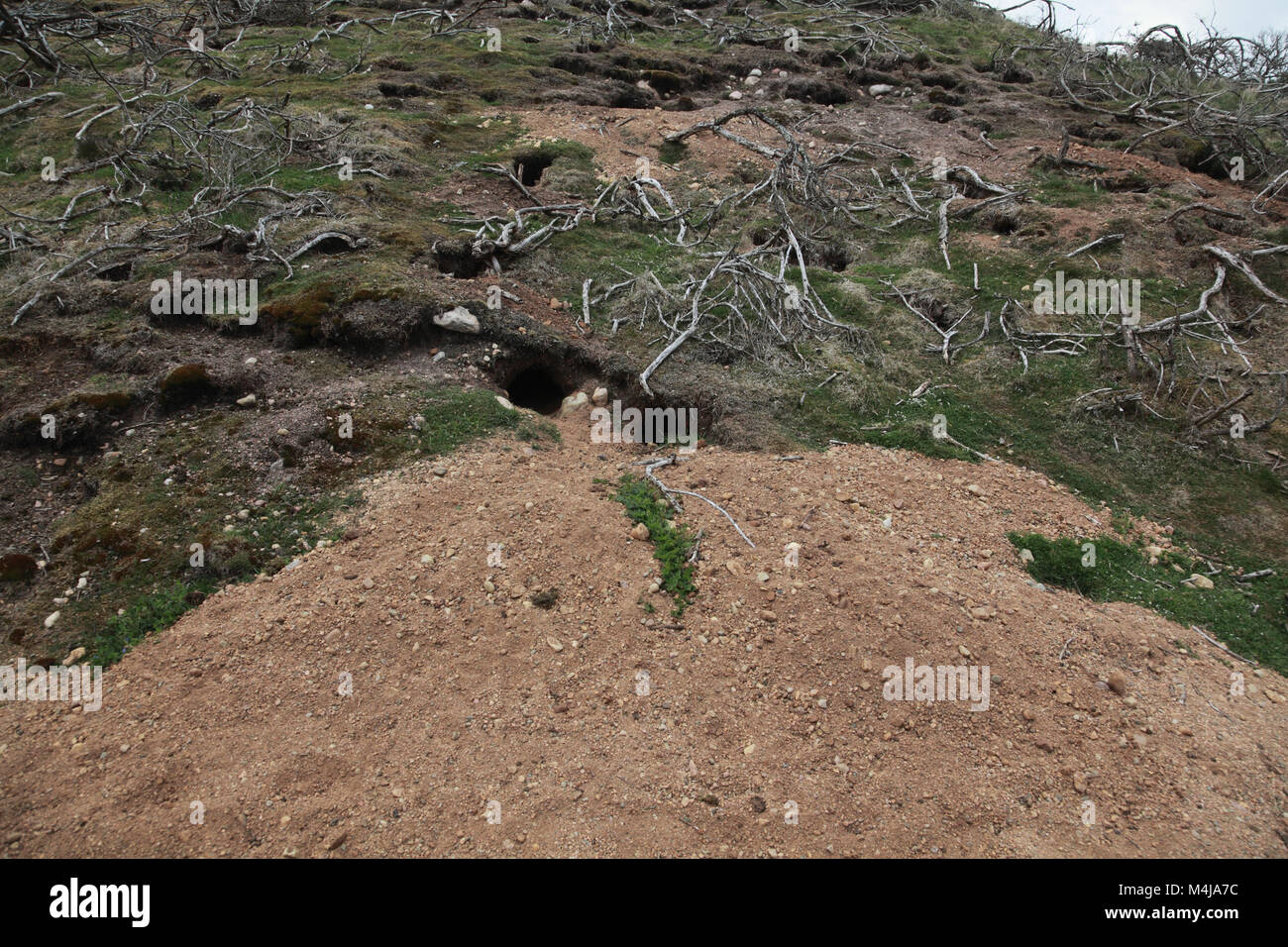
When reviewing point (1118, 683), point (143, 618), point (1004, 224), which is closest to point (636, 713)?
point (1118, 683)

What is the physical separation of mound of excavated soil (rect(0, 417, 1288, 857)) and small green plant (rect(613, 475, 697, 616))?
93 mm

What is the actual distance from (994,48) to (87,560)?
17140mm

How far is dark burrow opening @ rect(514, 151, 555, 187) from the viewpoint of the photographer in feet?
30.2

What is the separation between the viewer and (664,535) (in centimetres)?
433

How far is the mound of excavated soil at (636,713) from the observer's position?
300cm

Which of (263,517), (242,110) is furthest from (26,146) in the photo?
(263,517)

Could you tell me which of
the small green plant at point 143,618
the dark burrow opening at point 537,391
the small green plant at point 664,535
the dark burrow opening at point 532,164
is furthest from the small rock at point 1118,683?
the dark burrow opening at point 532,164

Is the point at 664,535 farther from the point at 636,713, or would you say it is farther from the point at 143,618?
the point at 143,618

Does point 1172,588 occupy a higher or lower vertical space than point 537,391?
lower

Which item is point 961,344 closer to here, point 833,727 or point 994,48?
point 833,727

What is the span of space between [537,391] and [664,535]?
8.74 feet

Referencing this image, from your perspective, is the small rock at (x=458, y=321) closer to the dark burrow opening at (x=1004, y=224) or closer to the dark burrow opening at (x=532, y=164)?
the dark burrow opening at (x=532, y=164)

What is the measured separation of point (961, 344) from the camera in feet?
21.4

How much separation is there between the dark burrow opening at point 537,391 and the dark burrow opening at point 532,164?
4.14 meters
